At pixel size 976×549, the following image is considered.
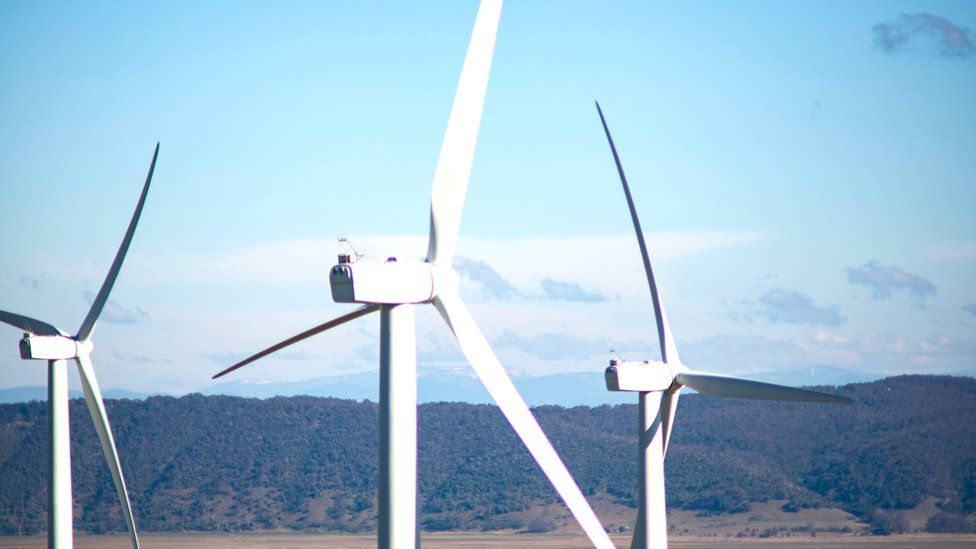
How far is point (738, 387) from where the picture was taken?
46906mm

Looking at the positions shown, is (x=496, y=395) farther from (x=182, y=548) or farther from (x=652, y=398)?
(x=182, y=548)

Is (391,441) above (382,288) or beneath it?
beneath

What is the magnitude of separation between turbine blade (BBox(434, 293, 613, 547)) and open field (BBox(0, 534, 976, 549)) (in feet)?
331

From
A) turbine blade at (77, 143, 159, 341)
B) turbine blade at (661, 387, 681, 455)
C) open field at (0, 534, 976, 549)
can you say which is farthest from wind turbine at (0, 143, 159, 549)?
open field at (0, 534, 976, 549)

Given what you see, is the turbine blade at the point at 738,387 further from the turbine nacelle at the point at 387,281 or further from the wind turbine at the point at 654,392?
the turbine nacelle at the point at 387,281

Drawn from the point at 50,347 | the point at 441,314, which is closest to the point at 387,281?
the point at 441,314

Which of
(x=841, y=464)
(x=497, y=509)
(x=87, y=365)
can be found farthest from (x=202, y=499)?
(x=87, y=365)

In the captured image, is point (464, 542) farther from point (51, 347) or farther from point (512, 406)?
point (512, 406)

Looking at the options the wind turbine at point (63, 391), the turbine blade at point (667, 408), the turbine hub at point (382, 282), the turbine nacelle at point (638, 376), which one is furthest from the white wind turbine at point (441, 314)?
the wind turbine at point (63, 391)

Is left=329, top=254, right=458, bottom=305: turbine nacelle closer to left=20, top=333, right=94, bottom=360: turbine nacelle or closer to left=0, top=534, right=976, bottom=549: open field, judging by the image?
left=20, top=333, right=94, bottom=360: turbine nacelle

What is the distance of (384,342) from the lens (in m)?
34.3

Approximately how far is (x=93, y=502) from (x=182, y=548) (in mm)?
47314

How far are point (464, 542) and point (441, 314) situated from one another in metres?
120

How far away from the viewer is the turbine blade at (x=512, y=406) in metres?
35.8
